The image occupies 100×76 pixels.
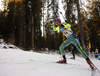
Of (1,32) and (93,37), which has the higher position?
(1,32)

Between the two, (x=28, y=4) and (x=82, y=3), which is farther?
(x=28, y=4)

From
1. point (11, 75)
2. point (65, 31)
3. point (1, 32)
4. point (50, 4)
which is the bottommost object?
point (11, 75)

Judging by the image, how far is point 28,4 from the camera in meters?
14.8

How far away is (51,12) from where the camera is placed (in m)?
18.0

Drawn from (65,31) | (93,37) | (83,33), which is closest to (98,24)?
(93,37)

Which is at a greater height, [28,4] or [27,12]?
[28,4]

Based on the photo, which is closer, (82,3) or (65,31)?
(65,31)

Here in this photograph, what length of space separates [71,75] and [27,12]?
15068mm

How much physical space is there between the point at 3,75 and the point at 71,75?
1559mm

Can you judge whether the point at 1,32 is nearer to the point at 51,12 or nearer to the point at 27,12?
the point at 27,12

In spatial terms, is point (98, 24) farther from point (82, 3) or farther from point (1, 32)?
point (1, 32)

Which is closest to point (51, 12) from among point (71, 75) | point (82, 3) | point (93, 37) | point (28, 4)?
point (28, 4)

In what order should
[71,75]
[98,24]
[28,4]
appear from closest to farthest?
[71,75]
[28,4]
[98,24]

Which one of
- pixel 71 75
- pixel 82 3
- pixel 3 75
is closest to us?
pixel 3 75
